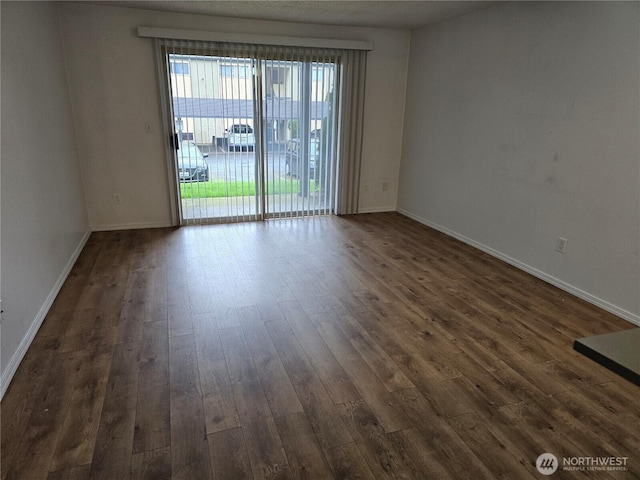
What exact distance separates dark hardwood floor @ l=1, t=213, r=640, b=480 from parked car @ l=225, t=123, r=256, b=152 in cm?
169

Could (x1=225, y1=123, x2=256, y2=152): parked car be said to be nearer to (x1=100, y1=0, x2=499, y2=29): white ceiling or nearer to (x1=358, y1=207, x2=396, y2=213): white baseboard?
(x1=100, y1=0, x2=499, y2=29): white ceiling

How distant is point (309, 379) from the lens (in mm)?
2098

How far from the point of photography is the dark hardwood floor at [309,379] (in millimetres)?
1626

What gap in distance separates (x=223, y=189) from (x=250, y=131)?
749 mm

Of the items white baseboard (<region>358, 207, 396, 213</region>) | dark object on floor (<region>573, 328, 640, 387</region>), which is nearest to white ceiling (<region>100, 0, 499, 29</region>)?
white baseboard (<region>358, 207, 396, 213</region>)

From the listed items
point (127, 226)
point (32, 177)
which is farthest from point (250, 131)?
point (32, 177)

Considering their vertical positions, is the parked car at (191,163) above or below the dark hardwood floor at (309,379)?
above

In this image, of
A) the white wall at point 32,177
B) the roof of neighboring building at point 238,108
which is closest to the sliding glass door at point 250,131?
the roof of neighboring building at point 238,108

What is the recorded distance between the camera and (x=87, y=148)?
4.25 m

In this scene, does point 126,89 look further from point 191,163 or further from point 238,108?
point 238,108

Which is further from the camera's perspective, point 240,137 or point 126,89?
point 240,137

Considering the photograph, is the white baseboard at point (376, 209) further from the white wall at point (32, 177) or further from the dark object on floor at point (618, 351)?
the dark object on floor at point (618, 351)

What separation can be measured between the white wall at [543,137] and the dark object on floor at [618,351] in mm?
2169

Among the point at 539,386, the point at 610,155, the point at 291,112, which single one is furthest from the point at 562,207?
the point at 291,112
